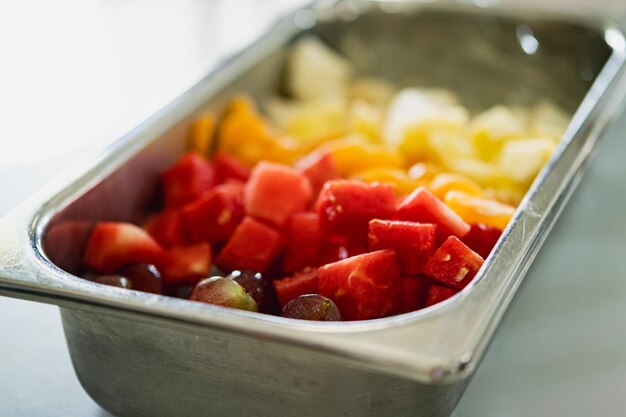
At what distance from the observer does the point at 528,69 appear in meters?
1.90

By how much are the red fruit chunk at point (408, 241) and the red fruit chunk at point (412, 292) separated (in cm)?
1

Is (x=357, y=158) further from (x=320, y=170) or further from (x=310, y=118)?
(x=310, y=118)

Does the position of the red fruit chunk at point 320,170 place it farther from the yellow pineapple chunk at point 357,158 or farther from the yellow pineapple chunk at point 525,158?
the yellow pineapple chunk at point 525,158

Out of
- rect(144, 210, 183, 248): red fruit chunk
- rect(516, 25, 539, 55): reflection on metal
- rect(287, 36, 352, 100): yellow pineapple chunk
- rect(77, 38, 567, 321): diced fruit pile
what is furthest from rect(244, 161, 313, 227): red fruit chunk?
rect(516, 25, 539, 55): reflection on metal

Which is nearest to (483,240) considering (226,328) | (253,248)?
(253,248)

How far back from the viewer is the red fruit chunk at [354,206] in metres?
1.13

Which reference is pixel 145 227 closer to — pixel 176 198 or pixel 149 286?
pixel 176 198

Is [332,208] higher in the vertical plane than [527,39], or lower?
lower

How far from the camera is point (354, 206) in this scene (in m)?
1.13

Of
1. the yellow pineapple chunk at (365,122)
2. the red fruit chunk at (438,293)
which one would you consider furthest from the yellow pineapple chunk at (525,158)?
the red fruit chunk at (438,293)

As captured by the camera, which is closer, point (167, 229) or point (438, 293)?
point (438, 293)

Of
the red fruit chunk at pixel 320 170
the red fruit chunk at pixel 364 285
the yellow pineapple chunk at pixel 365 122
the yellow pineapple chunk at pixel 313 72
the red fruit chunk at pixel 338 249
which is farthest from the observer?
the yellow pineapple chunk at pixel 313 72

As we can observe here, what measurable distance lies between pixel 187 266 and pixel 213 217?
0.10 meters

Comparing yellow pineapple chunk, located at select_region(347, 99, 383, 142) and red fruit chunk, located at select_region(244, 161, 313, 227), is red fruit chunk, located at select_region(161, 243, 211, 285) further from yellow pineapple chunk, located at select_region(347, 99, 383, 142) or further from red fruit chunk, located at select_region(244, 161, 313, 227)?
yellow pineapple chunk, located at select_region(347, 99, 383, 142)
